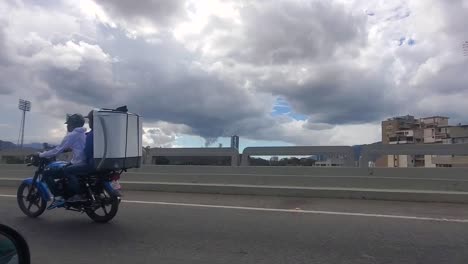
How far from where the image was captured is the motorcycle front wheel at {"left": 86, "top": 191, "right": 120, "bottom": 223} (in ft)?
25.7

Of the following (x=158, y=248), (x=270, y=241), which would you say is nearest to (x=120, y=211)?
(x=158, y=248)

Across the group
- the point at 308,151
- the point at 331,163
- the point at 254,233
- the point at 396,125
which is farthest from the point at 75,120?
the point at 396,125

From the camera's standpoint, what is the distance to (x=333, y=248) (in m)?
6.24

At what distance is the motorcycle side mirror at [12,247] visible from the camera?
354 cm

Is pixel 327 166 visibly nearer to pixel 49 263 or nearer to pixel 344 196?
pixel 344 196

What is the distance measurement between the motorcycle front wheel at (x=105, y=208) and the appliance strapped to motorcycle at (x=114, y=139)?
0.55 m

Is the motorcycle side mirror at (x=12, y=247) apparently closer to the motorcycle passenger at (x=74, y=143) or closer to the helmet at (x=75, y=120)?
the motorcycle passenger at (x=74, y=143)

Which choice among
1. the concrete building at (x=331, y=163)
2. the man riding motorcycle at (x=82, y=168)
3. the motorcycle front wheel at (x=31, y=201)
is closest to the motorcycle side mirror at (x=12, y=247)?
the man riding motorcycle at (x=82, y=168)

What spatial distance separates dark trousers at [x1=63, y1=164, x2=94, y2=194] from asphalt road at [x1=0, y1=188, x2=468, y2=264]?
0.62 metres

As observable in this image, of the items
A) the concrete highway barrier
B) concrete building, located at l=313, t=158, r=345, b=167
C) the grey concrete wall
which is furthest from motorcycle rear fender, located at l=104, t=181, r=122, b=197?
concrete building, located at l=313, t=158, r=345, b=167

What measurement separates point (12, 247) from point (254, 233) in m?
4.08

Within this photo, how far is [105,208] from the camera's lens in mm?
7969

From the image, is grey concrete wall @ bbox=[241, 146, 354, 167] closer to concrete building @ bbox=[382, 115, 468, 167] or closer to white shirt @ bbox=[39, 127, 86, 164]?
concrete building @ bbox=[382, 115, 468, 167]

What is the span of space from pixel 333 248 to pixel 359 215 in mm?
2584
